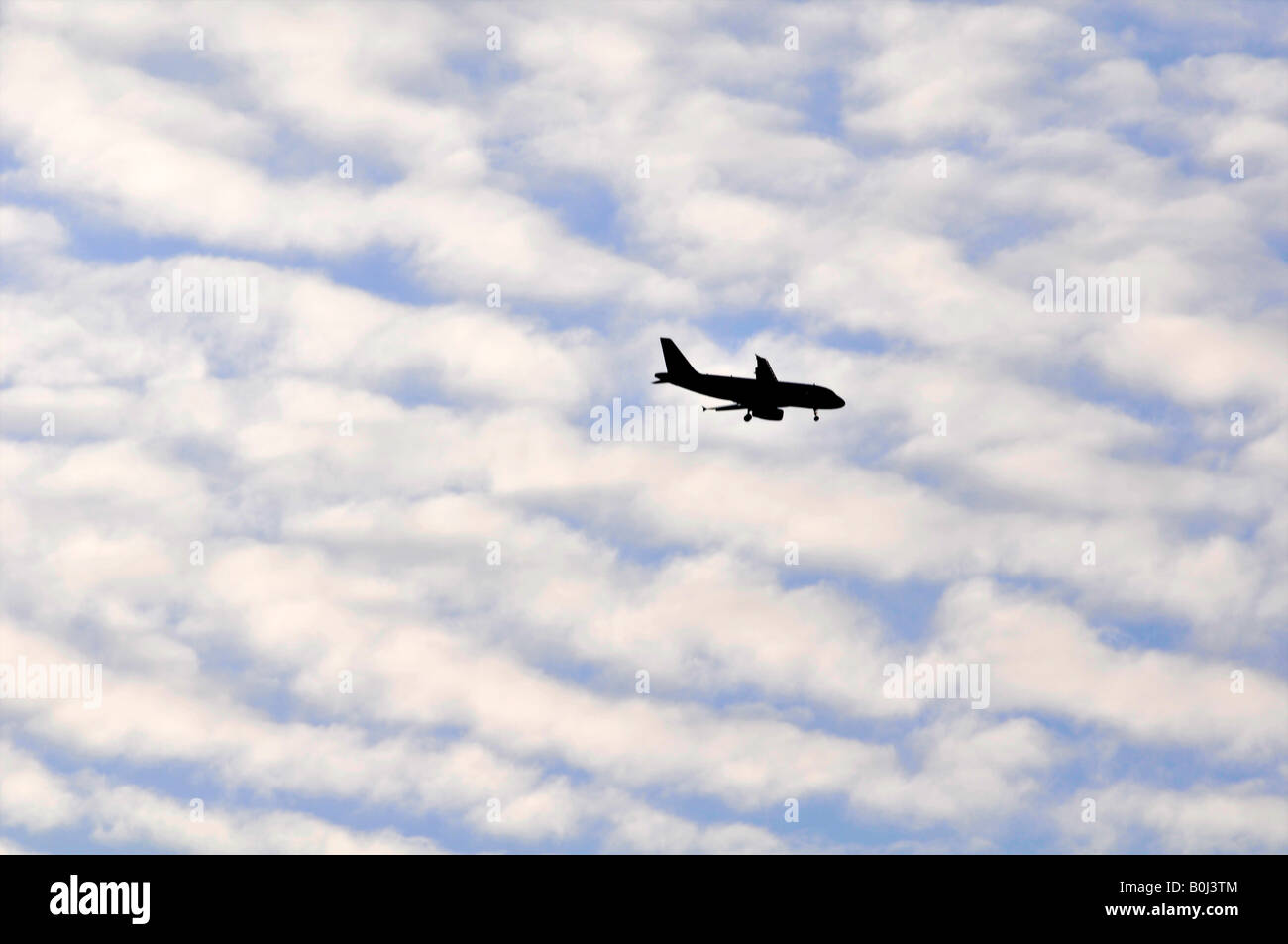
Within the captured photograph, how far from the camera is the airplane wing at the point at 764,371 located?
198 metres

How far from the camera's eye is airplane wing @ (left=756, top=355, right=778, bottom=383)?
648 ft

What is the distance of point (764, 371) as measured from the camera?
197750mm
